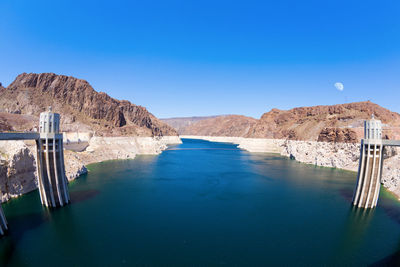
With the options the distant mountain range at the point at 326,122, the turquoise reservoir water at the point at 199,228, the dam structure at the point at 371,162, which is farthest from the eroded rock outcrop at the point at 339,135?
the dam structure at the point at 371,162

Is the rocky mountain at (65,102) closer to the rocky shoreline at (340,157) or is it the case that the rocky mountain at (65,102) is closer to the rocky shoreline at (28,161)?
the rocky shoreline at (28,161)

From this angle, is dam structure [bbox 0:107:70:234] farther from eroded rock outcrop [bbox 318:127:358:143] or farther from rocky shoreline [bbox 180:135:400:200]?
eroded rock outcrop [bbox 318:127:358:143]

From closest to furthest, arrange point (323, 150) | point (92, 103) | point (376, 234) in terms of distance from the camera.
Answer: point (376, 234) → point (323, 150) → point (92, 103)

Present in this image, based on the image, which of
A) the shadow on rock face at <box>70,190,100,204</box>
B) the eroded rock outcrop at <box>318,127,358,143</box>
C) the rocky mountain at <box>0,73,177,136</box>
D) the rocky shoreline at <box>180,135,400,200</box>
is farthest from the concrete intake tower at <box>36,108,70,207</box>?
the eroded rock outcrop at <box>318,127,358,143</box>

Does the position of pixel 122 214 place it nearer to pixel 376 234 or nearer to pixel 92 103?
pixel 376 234

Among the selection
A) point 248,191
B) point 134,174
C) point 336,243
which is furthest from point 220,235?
point 134,174

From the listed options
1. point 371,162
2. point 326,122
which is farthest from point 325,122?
point 371,162
